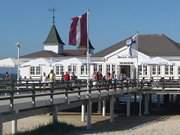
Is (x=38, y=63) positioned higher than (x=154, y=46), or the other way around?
(x=154, y=46)

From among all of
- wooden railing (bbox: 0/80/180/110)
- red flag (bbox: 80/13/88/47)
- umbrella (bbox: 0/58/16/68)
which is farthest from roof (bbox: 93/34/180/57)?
red flag (bbox: 80/13/88/47)

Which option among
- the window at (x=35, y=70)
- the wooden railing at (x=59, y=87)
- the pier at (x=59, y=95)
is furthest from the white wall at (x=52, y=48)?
the wooden railing at (x=59, y=87)

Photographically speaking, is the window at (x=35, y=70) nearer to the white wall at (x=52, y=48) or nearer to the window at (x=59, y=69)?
the window at (x=59, y=69)

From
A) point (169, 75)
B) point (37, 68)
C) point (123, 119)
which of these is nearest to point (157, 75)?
point (169, 75)

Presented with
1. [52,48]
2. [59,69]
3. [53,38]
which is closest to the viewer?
[59,69]

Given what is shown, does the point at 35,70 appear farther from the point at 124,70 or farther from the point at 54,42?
the point at 54,42

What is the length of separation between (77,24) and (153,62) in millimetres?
23771

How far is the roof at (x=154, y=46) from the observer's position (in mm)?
59944

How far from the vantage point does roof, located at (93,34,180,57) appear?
197ft

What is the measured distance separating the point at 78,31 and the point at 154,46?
1254 inches

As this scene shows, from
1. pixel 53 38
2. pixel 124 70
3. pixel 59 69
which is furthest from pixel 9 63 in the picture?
pixel 53 38

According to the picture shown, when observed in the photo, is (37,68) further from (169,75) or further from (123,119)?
(123,119)

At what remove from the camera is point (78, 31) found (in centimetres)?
3173

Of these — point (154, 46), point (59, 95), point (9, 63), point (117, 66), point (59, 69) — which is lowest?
point (59, 95)
